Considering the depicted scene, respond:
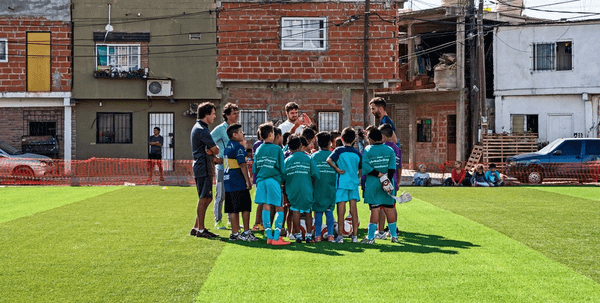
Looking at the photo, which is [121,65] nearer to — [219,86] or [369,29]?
[219,86]

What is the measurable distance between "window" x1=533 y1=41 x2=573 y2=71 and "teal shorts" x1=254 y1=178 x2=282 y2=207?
1005 inches

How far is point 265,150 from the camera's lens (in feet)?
33.4

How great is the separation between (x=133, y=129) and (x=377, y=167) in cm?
2121

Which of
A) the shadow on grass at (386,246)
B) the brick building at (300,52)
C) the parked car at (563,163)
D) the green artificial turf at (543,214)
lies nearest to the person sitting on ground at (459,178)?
the green artificial turf at (543,214)

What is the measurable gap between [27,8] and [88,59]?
317 centimetres

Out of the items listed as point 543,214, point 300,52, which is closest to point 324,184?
point 543,214

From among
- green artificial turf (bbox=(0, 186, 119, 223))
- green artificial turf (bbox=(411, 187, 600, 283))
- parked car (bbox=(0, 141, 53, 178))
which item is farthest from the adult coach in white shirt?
parked car (bbox=(0, 141, 53, 178))

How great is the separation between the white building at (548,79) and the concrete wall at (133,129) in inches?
562

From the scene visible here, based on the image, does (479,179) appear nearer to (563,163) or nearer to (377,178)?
(563,163)

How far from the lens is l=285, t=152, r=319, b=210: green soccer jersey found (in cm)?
1016

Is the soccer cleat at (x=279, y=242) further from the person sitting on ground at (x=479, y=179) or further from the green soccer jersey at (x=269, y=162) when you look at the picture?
the person sitting on ground at (x=479, y=179)

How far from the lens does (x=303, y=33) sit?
2903 centimetres

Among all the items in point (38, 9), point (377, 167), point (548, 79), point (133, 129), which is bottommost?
point (377, 167)

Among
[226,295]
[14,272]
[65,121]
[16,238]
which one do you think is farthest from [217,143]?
[65,121]
